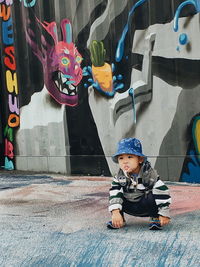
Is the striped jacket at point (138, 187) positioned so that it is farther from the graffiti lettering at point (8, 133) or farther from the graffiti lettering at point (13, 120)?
the graffiti lettering at point (8, 133)

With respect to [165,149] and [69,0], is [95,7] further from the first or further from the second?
[165,149]

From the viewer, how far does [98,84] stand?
7582 mm

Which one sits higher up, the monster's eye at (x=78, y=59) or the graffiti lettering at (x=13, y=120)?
the monster's eye at (x=78, y=59)

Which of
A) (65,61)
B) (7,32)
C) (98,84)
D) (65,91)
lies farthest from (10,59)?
(98,84)

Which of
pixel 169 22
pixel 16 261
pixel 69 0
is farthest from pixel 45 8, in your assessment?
pixel 16 261

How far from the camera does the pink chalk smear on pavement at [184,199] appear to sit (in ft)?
15.4

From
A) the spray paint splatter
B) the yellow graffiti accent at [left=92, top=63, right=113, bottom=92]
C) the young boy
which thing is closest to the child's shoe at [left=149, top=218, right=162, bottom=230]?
the young boy

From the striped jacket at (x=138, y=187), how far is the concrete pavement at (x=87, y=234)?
272mm

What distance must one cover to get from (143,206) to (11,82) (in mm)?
6226

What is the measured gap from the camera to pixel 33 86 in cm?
892

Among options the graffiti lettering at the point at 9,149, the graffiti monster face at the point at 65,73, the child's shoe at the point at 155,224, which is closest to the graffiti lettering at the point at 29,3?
the graffiti monster face at the point at 65,73

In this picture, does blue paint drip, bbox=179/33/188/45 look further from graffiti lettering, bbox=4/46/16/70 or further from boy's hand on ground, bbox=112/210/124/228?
graffiti lettering, bbox=4/46/16/70

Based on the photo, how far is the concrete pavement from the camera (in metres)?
3.20

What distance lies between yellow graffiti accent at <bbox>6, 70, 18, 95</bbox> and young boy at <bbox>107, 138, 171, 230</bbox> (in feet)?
19.3
